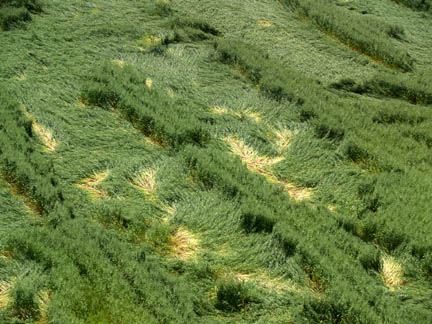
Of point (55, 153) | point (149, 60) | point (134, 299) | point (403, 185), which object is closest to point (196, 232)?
point (134, 299)

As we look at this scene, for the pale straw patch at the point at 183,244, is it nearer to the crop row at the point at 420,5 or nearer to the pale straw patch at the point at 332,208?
the pale straw patch at the point at 332,208

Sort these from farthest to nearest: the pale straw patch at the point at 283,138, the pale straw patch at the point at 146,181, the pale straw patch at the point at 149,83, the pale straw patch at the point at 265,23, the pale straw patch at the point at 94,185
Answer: the pale straw patch at the point at 265,23
the pale straw patch at the point at 149,83
the pale straw patch at the point at 283,138
the pale straw patch at the point at 146,181
the pale straw patch at the point at 94,185

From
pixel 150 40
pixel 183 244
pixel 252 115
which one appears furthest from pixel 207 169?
pixel 150 40

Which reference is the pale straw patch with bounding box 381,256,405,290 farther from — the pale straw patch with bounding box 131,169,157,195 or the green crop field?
the pale straw patch with bounding box 131,169,157,195

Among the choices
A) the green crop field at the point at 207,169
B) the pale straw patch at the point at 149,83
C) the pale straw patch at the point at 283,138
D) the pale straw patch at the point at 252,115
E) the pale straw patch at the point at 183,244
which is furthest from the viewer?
the pale straw patch at the point at 149,83

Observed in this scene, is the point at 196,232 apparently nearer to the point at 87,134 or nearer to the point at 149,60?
the point at 87,134

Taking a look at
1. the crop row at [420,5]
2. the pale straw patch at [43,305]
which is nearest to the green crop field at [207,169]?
the pale straw patch at [43,305]
